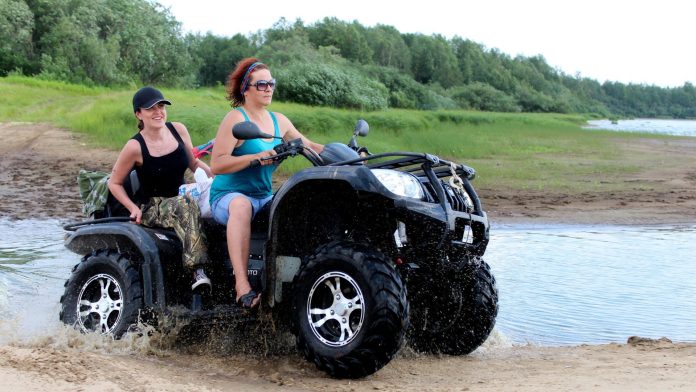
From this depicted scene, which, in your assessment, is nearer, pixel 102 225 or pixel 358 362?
pixel 358 362

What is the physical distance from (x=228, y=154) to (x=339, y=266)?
1.09 meters

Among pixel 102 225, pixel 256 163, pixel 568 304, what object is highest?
pixel 256 163

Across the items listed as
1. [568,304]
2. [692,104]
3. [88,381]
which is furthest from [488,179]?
[692,104]

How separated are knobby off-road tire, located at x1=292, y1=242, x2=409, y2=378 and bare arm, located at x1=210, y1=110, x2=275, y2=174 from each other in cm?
73

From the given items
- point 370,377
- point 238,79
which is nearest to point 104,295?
point 238,79

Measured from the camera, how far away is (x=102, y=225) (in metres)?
6.91

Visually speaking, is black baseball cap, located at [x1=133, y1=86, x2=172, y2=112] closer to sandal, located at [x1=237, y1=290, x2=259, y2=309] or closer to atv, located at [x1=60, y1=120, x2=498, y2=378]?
atv, located at [x1=60, y1=120, x2=498, y2=378]

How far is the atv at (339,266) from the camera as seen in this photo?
18.2ft

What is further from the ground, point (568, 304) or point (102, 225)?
point (102, 225)

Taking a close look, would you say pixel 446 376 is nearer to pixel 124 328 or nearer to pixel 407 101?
pixel 124 328

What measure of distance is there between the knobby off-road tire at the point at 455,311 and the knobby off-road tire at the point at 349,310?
775 millimetres

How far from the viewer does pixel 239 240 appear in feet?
20.2

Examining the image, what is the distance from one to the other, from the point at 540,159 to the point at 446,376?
72.3ft

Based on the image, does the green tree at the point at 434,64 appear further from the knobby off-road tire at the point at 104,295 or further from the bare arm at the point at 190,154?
the knobby off-road tire at the point at 104,295
